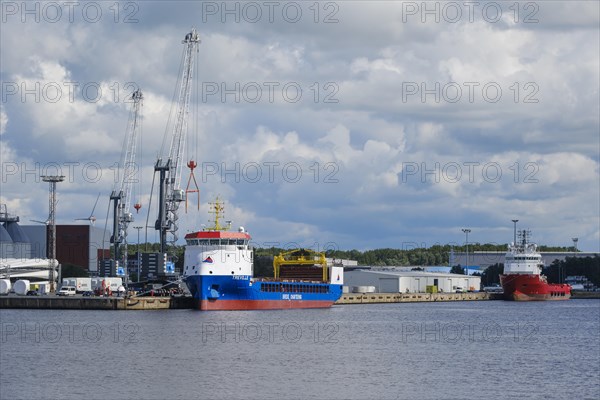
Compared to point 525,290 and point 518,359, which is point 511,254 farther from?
point 518,359

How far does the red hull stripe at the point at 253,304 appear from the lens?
11294 centimetres

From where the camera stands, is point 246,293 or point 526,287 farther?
point 526,287

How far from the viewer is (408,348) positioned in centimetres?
7694

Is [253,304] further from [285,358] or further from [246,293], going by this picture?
[285,358]

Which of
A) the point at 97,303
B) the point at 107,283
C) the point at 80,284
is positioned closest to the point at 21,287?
the point at 107,283

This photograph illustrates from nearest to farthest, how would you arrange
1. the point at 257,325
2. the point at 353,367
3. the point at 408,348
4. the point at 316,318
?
the point at 353,367
the point at 408,348
the point at 257,325
the point at 316,318

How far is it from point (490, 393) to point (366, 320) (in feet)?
181

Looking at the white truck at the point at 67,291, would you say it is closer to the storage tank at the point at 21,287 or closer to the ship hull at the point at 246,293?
the storage tank at the point at 21,287

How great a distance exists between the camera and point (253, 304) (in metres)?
117

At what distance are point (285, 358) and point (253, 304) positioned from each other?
49001mm

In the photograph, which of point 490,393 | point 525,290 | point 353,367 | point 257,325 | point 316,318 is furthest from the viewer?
point 525,290

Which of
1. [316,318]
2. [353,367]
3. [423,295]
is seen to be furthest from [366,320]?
[423,295]

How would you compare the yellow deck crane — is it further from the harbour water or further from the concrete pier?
the harbour water

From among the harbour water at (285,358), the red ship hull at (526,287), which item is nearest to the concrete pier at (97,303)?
the harbour water at (285,358)
